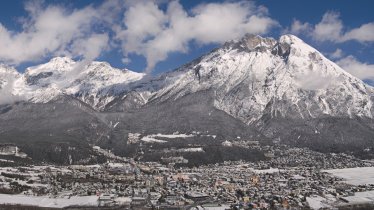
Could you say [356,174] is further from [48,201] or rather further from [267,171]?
[48,201]

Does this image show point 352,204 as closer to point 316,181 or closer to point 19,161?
point 316,181

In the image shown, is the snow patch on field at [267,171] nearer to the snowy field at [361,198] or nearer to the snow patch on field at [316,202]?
the snowy field at [361,198]

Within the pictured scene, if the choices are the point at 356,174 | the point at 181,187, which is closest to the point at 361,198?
the point at 181,187

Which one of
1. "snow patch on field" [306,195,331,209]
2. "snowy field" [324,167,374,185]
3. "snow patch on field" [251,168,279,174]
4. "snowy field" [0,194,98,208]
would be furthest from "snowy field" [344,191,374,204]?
"snowy field" [0,194,98,208]

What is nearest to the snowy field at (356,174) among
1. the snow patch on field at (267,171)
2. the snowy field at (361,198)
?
the snow patch on field at (267,171)

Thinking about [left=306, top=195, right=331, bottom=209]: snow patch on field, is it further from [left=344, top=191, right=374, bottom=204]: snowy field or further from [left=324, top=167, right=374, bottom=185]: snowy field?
[left=324, top=167, right=374, bottom=185]: snowy field
